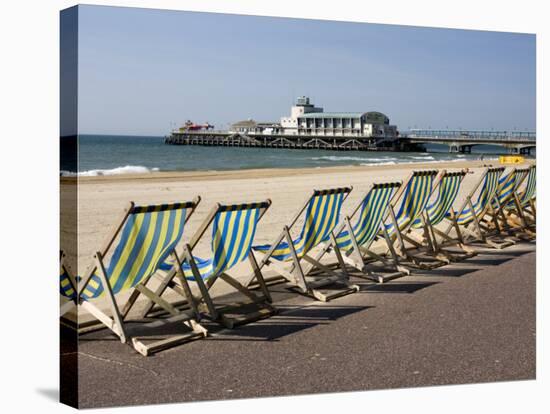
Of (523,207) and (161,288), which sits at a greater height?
(523,207)

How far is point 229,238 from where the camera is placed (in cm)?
441

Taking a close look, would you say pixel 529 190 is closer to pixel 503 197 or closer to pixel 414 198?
pixel 503 197

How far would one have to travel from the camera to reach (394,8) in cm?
489

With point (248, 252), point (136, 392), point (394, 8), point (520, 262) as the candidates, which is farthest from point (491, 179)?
point (136, 392)

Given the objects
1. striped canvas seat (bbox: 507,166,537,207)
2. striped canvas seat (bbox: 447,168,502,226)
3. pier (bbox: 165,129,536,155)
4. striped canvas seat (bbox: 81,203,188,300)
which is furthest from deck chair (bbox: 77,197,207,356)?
striped canvas seat (bbox: 507,166,537,207)

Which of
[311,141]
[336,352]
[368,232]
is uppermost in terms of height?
[311,141]

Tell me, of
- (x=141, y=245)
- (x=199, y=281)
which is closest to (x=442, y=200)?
(x=199, y=281)

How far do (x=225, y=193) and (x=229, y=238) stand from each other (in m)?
12.3

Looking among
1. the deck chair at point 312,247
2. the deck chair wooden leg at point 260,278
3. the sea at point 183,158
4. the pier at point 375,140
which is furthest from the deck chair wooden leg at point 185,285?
the sea at point 183,158

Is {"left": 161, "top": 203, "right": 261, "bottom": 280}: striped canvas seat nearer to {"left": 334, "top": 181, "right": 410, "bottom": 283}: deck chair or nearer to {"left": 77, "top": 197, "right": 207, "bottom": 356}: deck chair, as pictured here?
{"left": 77, "top": 197, "right": 207, "bottom": 356}: deck chair
